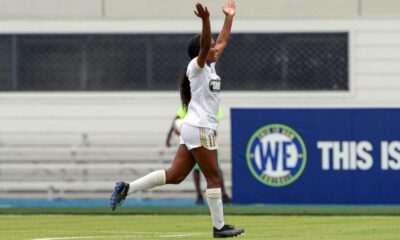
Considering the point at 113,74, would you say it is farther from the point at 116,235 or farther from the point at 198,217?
the point at 116,235

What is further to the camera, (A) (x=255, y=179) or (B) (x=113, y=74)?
(B) (x=113, y=74)

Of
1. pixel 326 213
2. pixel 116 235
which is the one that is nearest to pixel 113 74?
pixel 326 213

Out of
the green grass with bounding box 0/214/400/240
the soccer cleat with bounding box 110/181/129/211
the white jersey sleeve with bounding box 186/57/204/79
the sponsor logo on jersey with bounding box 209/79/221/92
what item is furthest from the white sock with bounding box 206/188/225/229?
the white jersey sleeve with bounding box 186/57/204/79

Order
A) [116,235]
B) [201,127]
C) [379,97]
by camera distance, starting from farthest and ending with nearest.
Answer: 1. [379,97]
2. [116,235]
3. [201,127]

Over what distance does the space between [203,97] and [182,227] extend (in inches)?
124

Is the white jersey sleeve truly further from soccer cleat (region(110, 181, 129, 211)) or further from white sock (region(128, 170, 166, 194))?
soccer cleat (region(110, 181, 129, 211))

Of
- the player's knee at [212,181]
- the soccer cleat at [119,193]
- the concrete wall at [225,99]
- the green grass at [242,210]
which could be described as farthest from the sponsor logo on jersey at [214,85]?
the concrete wall at [225,99]

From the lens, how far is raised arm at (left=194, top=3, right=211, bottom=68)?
43.2ft

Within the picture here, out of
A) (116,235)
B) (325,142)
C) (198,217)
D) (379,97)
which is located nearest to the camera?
(116,235)

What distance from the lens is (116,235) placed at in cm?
1470
